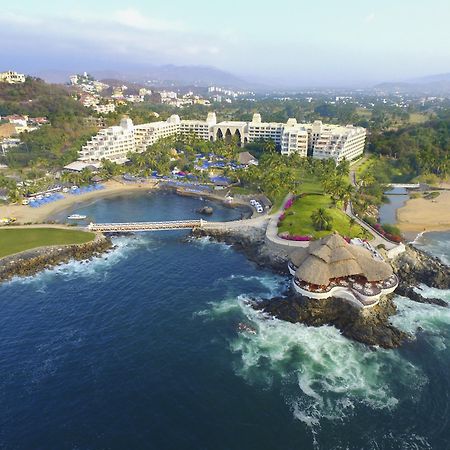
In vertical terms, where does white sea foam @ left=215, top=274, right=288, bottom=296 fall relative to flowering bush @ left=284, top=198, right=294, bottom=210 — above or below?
below

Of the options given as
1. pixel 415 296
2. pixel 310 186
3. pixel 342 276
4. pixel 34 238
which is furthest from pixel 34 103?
pixel 415 296

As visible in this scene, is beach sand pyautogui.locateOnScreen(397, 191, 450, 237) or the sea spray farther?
beach sand pyautogui.locateOnScreen(397, 191, 450, 237)

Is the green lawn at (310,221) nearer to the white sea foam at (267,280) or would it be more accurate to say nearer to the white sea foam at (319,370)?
the white sea foam at (267,280)

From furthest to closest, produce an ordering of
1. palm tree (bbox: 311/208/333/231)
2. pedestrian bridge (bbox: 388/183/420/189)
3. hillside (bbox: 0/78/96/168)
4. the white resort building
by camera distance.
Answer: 1. hillside (bbox: 0/78/96/168)
2. pedestrian bridge (bbox: 388/183/420/189)
3. palm tree (bbox: 311/208/333/231)
4. the white resort building

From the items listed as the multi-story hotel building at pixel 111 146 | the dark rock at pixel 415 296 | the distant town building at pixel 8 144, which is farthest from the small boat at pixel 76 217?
the dark rock at pixel 415 296

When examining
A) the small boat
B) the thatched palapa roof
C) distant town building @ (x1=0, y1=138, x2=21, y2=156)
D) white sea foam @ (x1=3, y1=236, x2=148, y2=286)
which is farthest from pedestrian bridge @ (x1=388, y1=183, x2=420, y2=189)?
distant town building @ (x1=0, y1=138, x2=21, y2=156)

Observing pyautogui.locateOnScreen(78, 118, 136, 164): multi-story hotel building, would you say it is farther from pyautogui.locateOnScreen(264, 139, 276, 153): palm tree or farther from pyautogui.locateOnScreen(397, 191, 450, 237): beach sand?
pyautogui.locateOnScreen(397, 191, 450, 237): beach sand

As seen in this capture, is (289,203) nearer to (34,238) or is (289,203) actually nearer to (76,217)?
(76,217)
